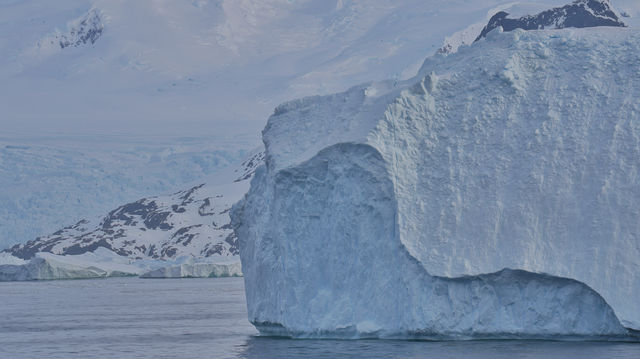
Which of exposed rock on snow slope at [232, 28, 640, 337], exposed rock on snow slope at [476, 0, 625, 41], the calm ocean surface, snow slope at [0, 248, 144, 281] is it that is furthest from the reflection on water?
exposed rock on snow slope at [476, 0, 625, 41]

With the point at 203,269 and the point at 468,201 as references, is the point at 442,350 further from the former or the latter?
the point at 203,269

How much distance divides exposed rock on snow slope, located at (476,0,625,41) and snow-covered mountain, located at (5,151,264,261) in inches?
2211

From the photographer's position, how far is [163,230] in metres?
176

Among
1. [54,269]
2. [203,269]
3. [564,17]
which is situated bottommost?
[203,269]

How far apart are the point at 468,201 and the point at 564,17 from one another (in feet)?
518

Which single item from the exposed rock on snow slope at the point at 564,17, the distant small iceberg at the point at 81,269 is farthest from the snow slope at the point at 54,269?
the exposed rock on snow slope at the point at 564,17

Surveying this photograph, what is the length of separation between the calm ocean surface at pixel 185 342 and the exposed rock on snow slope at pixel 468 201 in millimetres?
709

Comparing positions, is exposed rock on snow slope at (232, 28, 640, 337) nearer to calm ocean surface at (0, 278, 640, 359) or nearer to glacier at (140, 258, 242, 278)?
calm ocean surface at (0, 278, 640, 359)

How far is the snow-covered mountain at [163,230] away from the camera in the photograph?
165 meters

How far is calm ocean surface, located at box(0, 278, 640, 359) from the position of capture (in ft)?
74.0

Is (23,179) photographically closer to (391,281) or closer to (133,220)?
(133,220)

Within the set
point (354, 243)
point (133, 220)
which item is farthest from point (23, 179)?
point (354, 243)

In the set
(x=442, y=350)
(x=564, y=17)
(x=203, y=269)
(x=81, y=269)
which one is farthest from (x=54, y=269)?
(x=564, y=17)

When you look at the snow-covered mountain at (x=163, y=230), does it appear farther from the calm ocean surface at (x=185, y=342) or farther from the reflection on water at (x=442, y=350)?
the reflection on water at (x=442, y=350)
